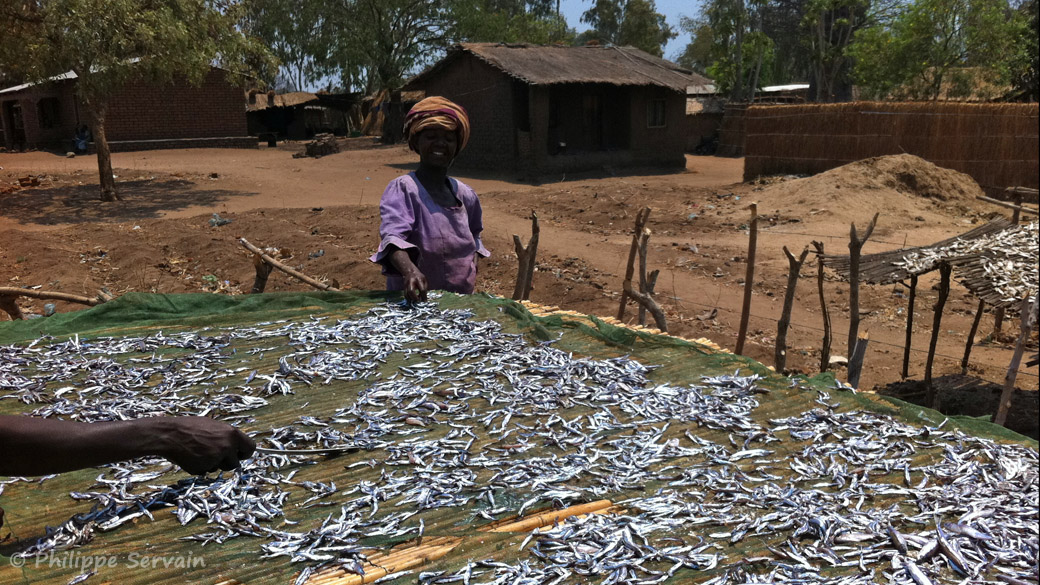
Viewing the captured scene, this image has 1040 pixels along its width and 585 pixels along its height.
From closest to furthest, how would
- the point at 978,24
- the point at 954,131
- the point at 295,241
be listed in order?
1. the point at 295,241
2. the point at 954,131
3. the point at 978,24

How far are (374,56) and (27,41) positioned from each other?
20623 millimetres

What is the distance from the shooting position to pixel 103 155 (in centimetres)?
1469

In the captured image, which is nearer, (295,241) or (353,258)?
(353,258)

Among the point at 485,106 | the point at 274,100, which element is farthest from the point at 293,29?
the point at 485,106

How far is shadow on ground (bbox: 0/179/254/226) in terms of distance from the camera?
45.1 feet

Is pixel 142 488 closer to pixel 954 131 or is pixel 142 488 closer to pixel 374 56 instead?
A: pixel 954 131

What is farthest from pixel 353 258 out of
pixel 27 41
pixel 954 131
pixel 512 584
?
pixel 954 131

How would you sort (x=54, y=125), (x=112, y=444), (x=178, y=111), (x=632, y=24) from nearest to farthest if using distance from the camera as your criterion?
(x=112, y=444) → (x=178, y=111) → (x=54, y=125) → (x=632, y=24)

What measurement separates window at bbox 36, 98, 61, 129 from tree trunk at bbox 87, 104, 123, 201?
11716 millimetres

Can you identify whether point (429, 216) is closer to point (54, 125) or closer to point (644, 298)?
point (644, 298)

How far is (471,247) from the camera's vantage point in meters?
4.23

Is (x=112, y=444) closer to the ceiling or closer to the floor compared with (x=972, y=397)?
closer to the ceiling

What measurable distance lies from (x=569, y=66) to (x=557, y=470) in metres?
18.9

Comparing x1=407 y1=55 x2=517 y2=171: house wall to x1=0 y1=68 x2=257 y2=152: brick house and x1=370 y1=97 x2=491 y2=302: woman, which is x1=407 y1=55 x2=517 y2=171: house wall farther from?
x1=370 y1=97 x2=491 y2=302: woman
